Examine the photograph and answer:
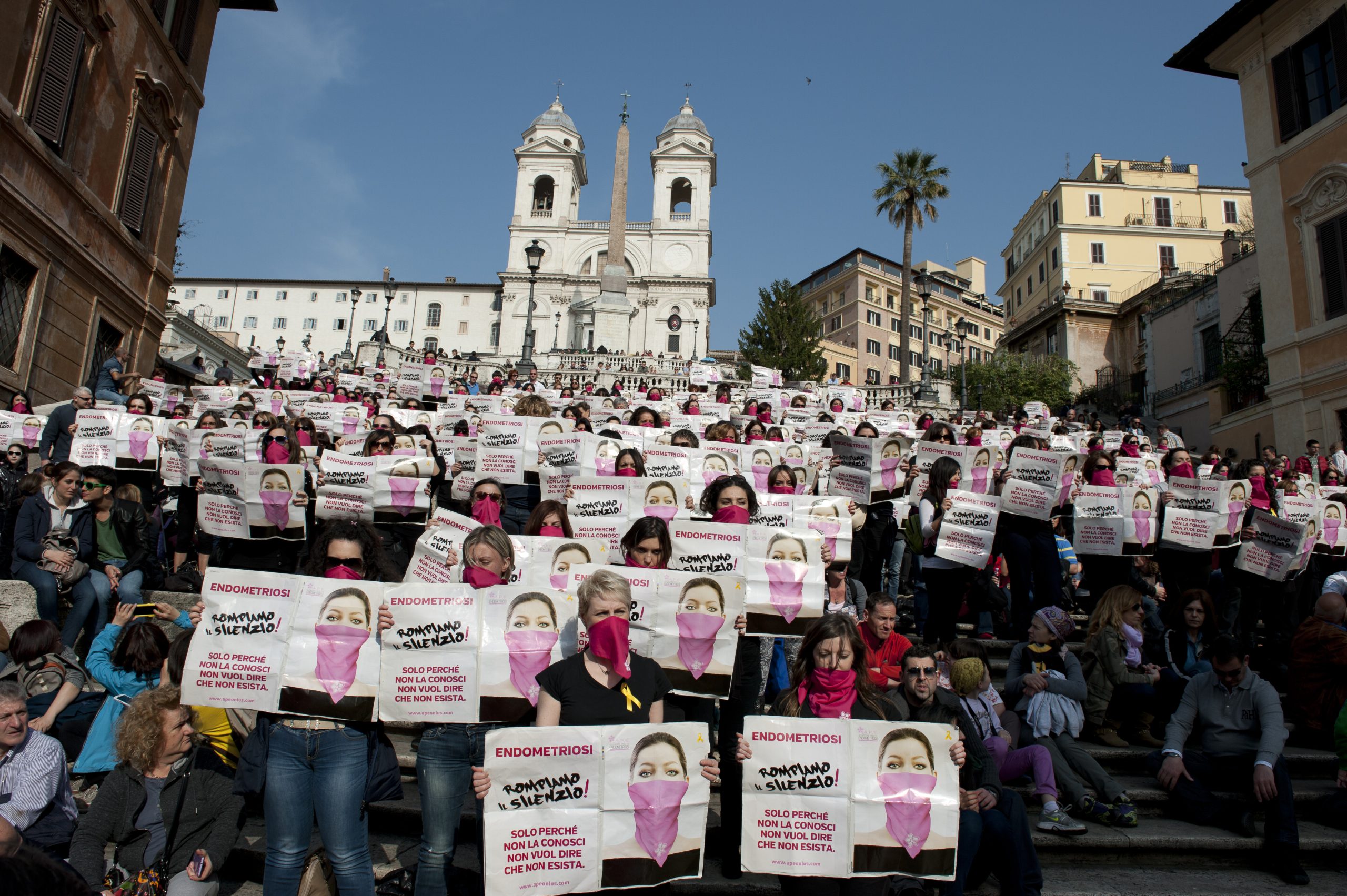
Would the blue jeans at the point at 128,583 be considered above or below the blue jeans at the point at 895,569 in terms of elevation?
below

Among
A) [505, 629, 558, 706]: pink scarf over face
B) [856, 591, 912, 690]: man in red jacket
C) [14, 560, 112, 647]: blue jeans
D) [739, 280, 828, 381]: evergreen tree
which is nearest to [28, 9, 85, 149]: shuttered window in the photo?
[14, 560, 112, 647]: blue jeans

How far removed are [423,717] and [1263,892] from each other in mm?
5119

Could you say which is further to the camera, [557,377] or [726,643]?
[557,377]

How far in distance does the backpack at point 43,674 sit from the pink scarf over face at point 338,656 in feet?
8.74

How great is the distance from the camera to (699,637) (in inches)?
203

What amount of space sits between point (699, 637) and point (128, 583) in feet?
20.0

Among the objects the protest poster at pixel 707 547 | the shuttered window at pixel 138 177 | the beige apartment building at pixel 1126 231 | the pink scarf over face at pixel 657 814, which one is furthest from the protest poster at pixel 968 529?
the beige apartment building at pixel 1126 231

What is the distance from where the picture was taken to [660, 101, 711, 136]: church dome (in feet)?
286

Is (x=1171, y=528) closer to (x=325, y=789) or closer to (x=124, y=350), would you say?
(x=325, y=789)

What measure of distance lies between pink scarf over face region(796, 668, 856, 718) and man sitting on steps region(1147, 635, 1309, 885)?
3.14 m

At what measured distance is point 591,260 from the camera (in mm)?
84125

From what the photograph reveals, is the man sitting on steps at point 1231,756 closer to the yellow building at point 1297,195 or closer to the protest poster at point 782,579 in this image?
the protest poster at point 782,579

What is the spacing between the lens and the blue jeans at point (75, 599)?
7.78 metres

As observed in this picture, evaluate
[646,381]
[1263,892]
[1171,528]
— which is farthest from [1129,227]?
[1263,892]
